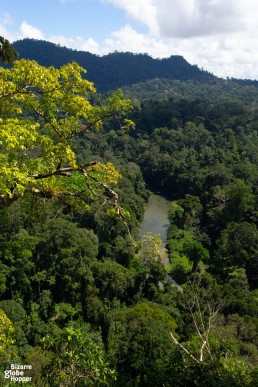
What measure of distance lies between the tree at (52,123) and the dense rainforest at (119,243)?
0.03 meters

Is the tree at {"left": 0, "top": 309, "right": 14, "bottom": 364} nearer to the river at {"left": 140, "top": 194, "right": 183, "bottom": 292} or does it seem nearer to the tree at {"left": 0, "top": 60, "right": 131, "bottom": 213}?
the tree at {"left": 0, "top": 60, "right": 131, "bottom": 213}

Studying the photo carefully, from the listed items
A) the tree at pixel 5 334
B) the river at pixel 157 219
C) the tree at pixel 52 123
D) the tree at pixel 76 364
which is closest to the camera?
the tree at pixel 76 364

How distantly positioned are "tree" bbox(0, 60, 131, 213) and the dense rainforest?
0.09 ft

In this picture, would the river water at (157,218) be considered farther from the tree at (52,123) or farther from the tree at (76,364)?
the tree at (76,364)

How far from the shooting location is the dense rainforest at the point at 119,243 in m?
6.73

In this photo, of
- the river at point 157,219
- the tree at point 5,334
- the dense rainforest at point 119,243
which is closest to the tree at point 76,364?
the dense rainforest at point 119,243

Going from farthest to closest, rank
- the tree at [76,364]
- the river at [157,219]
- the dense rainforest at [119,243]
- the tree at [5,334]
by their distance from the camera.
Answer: the river at [157,219]
the tree at [5,334]
the dense rainforest at [119,243]
the tree at [76,364]

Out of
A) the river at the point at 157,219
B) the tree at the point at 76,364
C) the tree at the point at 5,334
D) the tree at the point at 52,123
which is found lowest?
the river at the point at 157,219

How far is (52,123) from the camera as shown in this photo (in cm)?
737

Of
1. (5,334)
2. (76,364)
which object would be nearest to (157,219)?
(5,334)

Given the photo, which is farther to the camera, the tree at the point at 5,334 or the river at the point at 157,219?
the river at the point at 157,219

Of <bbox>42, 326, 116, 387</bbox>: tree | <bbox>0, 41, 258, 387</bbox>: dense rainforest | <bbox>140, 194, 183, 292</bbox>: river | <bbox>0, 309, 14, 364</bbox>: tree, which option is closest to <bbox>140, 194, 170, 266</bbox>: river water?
<bbox>140, 194, 183, 292</bbox>: river

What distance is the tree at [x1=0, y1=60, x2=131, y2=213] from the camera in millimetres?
6449

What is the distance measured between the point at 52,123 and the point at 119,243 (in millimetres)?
28808
